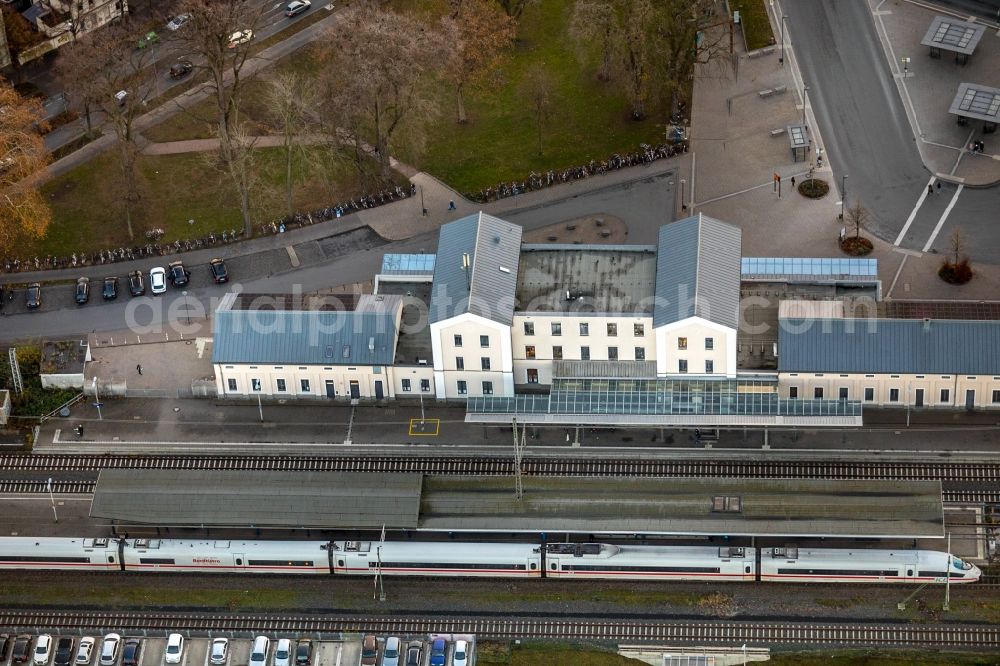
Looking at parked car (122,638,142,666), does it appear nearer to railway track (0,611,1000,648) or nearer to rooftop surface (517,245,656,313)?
railway track (0,611,1000,648)

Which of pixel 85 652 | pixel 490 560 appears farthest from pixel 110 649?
pixel 490 560

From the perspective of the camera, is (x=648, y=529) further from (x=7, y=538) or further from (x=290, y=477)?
(x=7, y=538)

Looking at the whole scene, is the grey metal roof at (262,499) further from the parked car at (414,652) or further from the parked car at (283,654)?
the parked car at (283,654)

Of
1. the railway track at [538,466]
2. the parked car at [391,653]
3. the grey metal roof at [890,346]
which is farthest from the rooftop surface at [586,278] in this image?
the parked car at [391,653]

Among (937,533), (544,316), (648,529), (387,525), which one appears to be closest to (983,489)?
(937,533)

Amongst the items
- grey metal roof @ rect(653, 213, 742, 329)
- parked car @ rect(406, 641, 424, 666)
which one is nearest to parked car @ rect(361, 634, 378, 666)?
parked car @ rect(406, 641, 424, 666)

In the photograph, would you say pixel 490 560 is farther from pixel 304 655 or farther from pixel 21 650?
pixel 21 650
